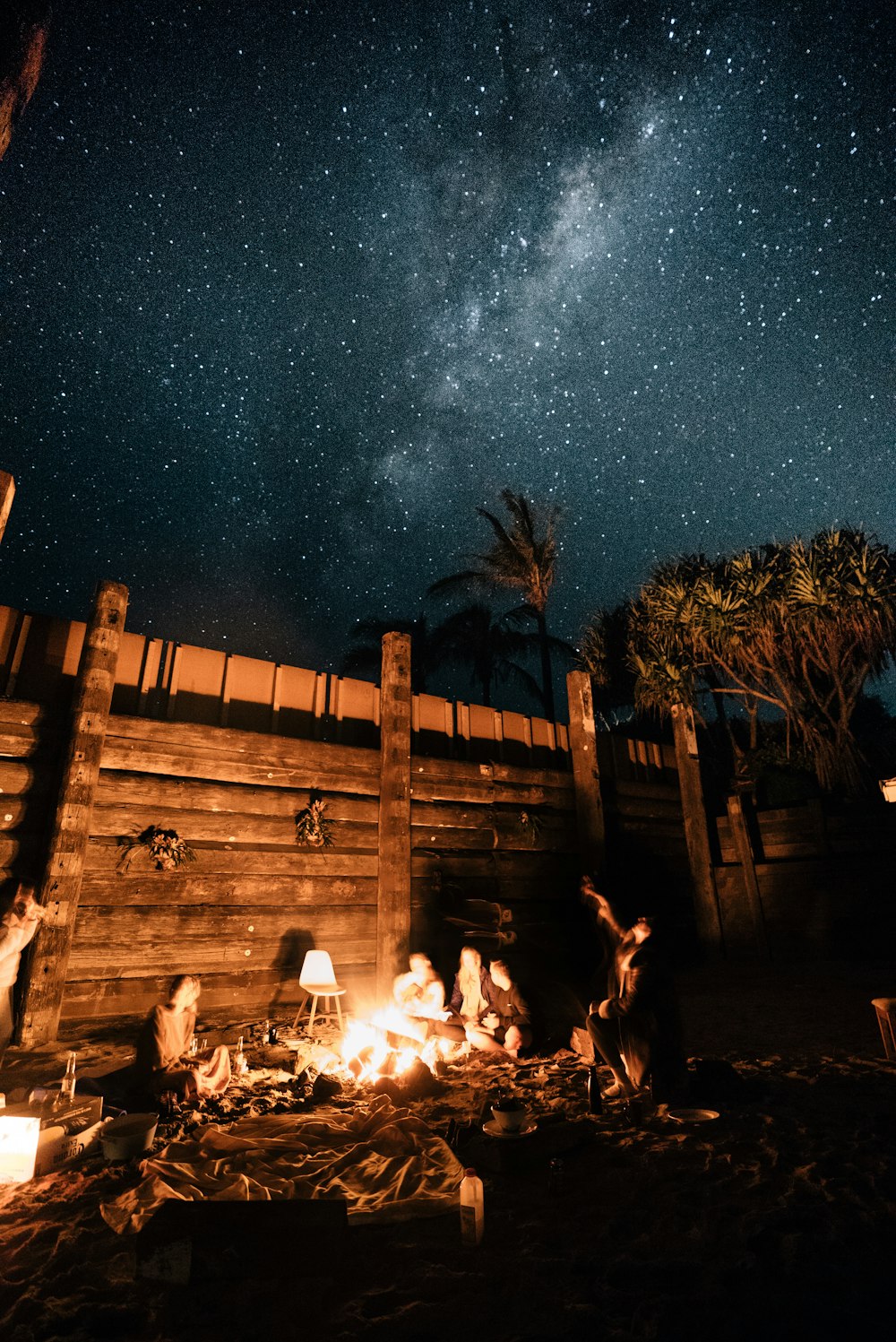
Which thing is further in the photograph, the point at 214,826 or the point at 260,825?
the point at 260,825

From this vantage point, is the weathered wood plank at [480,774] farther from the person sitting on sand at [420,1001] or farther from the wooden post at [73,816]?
the wooden post at [73,816]

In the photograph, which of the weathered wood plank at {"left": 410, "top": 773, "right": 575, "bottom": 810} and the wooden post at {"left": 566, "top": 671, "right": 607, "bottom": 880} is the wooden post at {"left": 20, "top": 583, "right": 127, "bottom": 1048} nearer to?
the weathered wood plank at {"left": 410, "top": 773, "right": 575, "bottom": 810}

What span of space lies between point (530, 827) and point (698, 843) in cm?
419

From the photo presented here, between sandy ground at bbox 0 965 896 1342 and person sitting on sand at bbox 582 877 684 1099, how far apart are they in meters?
0.39

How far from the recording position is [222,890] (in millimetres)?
7629

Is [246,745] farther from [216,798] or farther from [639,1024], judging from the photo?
[639,1024]

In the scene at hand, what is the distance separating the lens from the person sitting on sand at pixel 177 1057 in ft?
17.1

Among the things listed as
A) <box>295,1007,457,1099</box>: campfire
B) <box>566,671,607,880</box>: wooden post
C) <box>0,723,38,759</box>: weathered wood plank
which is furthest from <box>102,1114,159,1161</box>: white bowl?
<box>566,671,607,880</box>: wooden post

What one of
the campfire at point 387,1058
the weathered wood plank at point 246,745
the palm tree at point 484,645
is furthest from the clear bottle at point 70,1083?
the palm tree at point 484,645

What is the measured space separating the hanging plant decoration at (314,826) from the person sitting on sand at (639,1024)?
397cm

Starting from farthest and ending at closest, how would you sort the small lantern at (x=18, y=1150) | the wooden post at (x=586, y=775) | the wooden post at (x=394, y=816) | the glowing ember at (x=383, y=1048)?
1. the wooden post at (x=586, y=775)
2. the wooden post at (x=394, y=816)
3. the glowing ember at (x=383, y=1048)
4. the small lantern at (x=18, y=1150)

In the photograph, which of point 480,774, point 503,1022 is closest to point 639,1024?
point 503,1022

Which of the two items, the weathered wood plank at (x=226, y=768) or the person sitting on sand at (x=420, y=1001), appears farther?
the weathered wood plank at (x=226, y=768)

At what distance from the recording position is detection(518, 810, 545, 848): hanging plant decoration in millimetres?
10328
